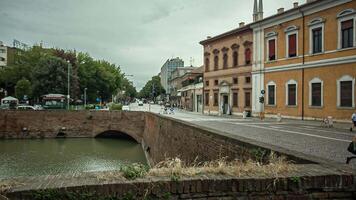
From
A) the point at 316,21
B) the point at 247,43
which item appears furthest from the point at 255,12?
the point at 316,21

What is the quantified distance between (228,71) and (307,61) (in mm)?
13593

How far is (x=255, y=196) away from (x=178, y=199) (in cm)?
110

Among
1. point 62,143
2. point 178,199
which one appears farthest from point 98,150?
→ point 178,199

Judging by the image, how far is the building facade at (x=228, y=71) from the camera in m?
35.5

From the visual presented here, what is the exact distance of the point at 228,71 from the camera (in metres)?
39.1

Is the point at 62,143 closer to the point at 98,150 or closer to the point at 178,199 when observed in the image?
the point at 98,150

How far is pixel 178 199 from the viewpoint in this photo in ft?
13.4

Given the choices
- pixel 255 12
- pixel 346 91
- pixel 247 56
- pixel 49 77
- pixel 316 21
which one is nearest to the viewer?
pixel 346 91

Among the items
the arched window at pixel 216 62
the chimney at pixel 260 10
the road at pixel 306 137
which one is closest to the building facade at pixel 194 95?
the arched window at pixel 216 62

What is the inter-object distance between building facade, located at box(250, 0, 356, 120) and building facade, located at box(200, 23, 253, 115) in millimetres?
1871

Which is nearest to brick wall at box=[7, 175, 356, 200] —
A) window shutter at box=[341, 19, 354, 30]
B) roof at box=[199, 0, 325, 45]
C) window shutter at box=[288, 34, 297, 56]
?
window shutter at box=[341, 19, 354, 30]

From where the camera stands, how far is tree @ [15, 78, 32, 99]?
5645 centimetres

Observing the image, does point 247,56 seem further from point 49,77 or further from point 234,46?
point 49,77

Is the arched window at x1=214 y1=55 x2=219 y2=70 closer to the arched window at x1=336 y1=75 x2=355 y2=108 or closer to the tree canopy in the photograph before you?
the arched window at x1=336 y1=75 x2=355 y2=108
